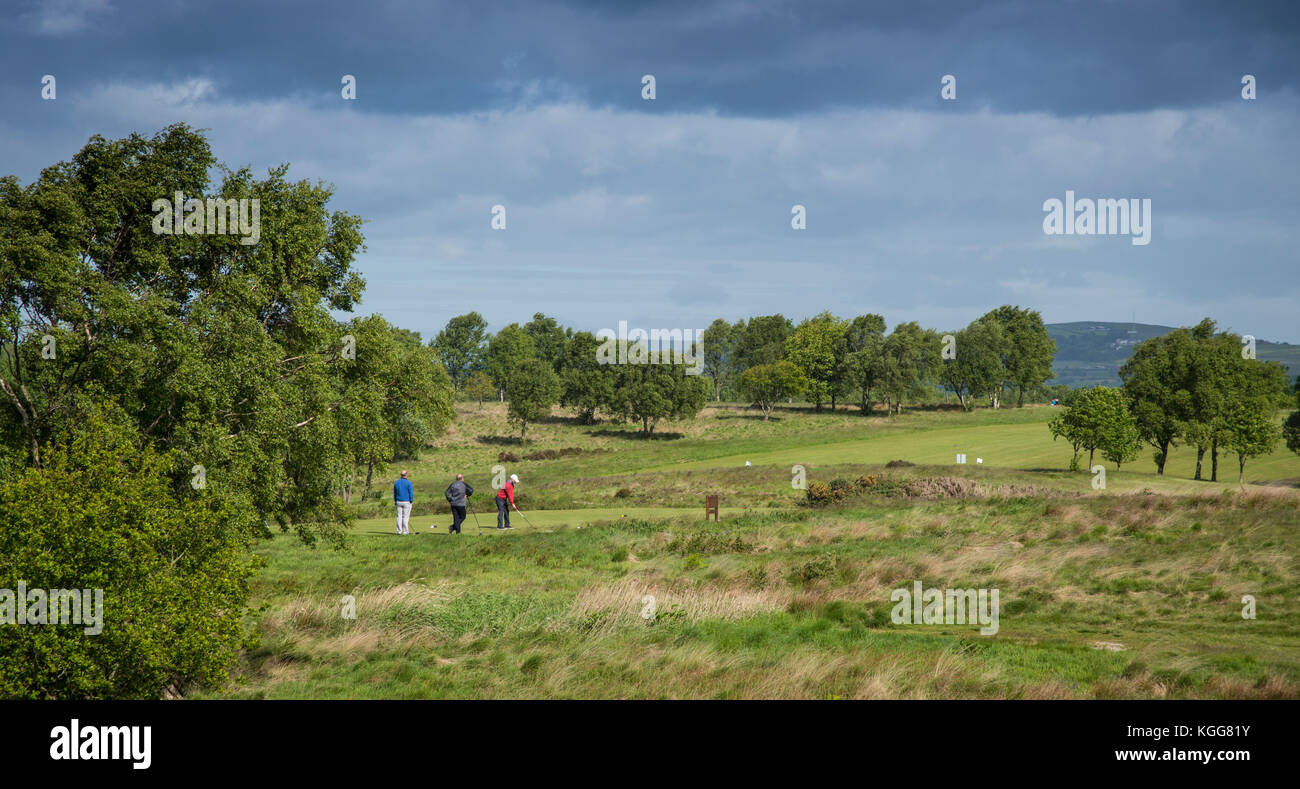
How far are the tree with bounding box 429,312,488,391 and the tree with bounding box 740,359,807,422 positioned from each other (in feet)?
217

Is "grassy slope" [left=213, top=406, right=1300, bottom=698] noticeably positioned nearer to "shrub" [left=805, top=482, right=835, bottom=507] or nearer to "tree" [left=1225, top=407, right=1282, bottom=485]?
"shrub" [left=805, top=482, right=835, bottom=507]

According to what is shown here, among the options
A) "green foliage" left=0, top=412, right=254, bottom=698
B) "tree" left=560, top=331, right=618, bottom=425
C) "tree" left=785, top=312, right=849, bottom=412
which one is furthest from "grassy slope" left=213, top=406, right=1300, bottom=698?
"tree" left=785, top=312, right=849, bottom=412

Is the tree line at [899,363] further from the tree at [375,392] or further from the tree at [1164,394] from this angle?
the tree at [375,392]

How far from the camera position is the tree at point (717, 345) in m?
164

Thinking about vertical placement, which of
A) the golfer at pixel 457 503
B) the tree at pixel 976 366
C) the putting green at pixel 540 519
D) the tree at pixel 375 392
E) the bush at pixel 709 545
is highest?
the tree at pixel 976 366

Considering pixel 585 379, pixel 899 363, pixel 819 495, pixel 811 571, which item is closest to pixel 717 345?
pixel 899 363

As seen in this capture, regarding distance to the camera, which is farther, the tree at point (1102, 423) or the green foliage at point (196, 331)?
the tree at point (1102, 423)

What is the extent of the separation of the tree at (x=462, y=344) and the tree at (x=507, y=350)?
6935 mm

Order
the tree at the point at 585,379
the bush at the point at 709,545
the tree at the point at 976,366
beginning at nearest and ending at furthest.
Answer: the bush at the point at 709,545
the tree at the point at 585,379
the tree at the point at 976,366

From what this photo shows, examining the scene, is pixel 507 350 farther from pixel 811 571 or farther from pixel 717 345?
pixel 811 571

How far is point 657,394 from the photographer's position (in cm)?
9775

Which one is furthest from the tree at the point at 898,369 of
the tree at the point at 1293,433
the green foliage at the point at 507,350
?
the green foliage at the point at 507,350

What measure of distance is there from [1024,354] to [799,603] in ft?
414
